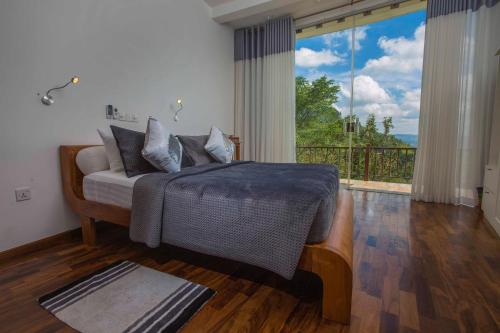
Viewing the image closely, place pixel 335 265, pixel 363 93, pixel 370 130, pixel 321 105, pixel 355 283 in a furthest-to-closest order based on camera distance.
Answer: pixel 321 105 → pixel 370 130 → pixel 363 93 → pixel 355 283 → pixel 335 265

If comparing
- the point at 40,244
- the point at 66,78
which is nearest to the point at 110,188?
the point at 40,244

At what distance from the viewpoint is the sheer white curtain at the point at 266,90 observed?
13.2 feet

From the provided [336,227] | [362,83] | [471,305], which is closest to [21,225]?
[336,227]

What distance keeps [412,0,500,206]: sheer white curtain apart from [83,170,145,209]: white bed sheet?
11.8ft

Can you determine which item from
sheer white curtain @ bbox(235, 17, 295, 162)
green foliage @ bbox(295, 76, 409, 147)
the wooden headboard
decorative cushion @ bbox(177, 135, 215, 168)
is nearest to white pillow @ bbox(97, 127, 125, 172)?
the wooden headboard

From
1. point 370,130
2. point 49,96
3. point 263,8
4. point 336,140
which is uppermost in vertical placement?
point 263,8

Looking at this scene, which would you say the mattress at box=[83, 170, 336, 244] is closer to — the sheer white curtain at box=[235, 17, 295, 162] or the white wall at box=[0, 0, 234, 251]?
the white wall at box=[0, 0, 234, 251]

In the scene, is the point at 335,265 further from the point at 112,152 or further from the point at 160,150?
the point at 112,152

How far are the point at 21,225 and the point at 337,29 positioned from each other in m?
4.70

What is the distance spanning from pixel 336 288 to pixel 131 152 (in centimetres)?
178

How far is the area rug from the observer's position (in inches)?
45.8

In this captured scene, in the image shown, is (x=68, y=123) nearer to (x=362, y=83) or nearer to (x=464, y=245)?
(x=464, y=245)

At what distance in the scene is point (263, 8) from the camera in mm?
3574

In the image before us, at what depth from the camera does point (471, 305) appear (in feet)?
4.19
